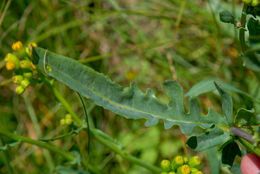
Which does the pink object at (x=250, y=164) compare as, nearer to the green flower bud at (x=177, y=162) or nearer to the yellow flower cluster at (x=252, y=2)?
the green flower bud at (x=177, y=162)

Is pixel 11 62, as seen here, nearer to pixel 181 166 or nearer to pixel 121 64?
pixel 181 166

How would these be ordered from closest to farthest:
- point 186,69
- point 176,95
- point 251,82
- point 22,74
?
point 176,95
point 22,74
point 251,82
point 186,69

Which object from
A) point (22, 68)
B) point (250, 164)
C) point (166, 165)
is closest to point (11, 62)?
point (22, 68)

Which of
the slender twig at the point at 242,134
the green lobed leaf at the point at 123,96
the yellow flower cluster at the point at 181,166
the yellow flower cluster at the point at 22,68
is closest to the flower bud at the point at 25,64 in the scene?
the yellow flower cluster at the point at 22,68

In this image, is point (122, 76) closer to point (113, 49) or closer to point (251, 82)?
point (113, 49)

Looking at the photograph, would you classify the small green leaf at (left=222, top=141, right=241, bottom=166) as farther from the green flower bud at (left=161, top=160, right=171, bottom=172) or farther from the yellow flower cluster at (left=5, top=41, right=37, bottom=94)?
the yellow flower cluster at (left=5, top=41, right=37, bottom=94)

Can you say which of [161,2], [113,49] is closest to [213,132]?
[161,2]
